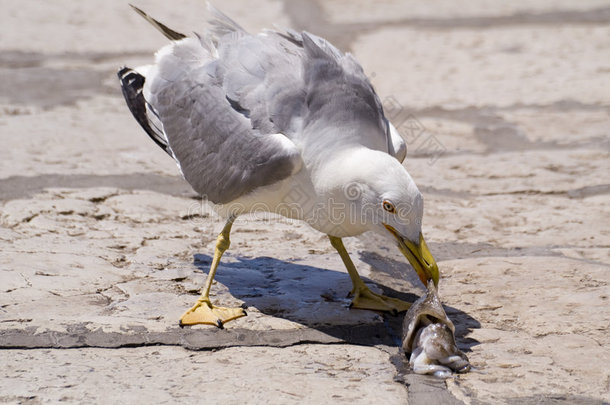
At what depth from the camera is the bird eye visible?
3119mm

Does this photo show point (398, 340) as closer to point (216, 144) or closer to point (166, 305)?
point (166, 305)

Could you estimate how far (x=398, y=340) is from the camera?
3.26 m

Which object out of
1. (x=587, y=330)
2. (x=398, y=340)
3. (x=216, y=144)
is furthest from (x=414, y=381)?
(x=216, y=144)

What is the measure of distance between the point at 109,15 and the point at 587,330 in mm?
6089

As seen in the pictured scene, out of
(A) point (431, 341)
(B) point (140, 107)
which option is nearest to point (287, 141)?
(A) point (431, 341)

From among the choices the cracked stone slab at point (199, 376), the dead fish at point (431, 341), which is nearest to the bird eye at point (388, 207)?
the dead fish at point (431, 341)

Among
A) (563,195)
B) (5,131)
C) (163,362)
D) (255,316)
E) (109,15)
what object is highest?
(109,15)

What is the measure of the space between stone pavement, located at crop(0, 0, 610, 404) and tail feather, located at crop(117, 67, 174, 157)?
→ 438 millimetres

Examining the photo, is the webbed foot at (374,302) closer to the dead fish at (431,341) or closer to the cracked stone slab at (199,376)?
the dead fish at (431,341)

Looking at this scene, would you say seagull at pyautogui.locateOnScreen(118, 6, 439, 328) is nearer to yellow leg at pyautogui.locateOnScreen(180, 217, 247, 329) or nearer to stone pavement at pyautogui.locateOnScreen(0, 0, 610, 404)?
yellow leg at pyautogui.locateOnScreen(180, 217, 247, 329)

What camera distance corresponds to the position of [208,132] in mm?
3771

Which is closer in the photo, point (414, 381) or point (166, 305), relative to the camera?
point (414, 381)

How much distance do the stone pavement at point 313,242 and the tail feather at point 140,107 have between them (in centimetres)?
44

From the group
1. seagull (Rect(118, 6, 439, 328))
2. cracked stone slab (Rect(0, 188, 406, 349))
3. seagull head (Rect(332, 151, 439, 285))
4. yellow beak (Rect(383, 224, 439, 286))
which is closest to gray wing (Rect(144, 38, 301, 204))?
seagull (Rect(118, 6, 439, 328))
